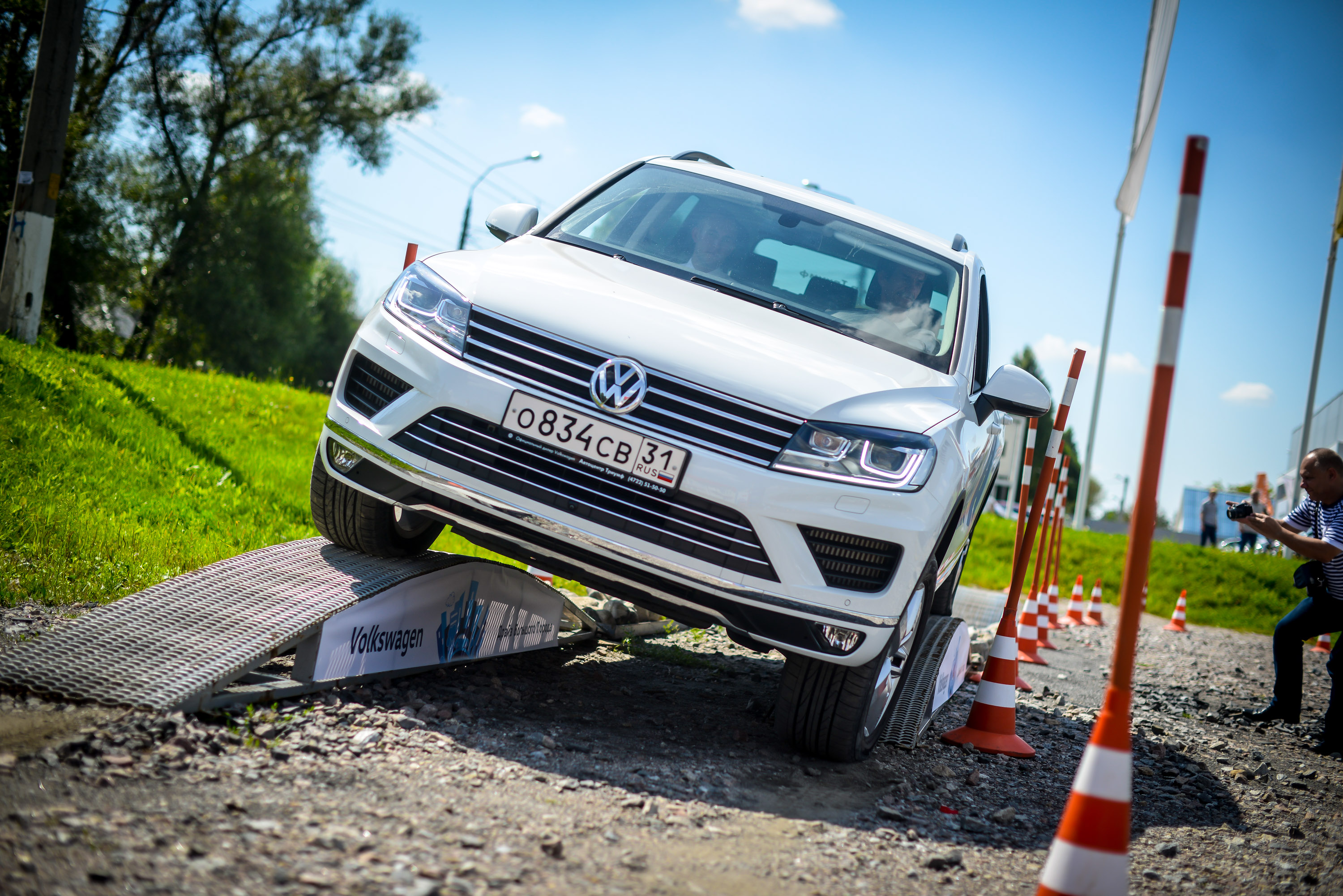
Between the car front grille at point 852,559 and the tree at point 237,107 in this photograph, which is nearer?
the car front grille at point 852,559

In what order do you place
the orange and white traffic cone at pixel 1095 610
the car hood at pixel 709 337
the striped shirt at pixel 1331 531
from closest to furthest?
the car hood at pixel 709 337 → the striped shirt at pixel 1331 531 → the orange and white traffic cone at pixel 1095 610

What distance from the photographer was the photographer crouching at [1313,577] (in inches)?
224

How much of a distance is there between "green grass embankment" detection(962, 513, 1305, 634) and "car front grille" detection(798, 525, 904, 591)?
44.2 feet

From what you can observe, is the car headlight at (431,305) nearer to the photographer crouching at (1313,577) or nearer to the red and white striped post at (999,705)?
the red and white striped post at (999,705)

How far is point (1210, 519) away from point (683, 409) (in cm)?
2766

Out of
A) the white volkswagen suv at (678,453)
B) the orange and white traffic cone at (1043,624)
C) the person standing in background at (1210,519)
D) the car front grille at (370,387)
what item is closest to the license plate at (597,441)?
the white volkswagen suv at (678,453)

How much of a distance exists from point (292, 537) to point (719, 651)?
9.00 feet

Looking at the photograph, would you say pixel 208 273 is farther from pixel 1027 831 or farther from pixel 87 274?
pixel 1027 831

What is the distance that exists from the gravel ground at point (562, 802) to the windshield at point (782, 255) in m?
1.71

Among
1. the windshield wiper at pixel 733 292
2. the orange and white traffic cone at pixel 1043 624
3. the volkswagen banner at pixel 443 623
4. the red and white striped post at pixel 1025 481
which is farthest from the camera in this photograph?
the orange and white traffic cone at pixel 1043 624

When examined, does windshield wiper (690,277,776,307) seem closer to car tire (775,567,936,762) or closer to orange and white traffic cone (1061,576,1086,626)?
car tire (775,567,936,762)

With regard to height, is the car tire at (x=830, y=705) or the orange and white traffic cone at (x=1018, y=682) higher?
the car tire at (x=830, y=705)

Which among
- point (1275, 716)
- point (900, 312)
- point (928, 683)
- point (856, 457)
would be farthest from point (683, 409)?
point (1275, 716)

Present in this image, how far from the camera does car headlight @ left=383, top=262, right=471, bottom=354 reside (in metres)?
3.45
